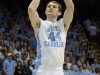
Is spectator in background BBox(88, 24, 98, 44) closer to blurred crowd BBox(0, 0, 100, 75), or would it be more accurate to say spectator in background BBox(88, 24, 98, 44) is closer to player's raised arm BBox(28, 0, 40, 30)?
blurred crowd BBox(0, 0, 100, 75)

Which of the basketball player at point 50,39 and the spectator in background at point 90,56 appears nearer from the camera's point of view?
the basketball player at point 50,39

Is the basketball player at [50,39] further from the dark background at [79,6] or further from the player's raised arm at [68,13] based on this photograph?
the dark background at [79,6]

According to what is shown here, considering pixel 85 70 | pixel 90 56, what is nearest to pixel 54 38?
pixel 85 70

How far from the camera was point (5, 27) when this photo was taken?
12203 millimetres

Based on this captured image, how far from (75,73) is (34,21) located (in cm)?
706

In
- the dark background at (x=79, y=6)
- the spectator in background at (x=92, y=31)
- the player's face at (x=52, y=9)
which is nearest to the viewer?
the player's face at (x=52, y=9)

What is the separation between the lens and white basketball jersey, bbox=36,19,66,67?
383cm

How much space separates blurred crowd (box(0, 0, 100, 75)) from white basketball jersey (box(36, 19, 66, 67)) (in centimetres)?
466

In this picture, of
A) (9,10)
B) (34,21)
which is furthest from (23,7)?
(34,21)

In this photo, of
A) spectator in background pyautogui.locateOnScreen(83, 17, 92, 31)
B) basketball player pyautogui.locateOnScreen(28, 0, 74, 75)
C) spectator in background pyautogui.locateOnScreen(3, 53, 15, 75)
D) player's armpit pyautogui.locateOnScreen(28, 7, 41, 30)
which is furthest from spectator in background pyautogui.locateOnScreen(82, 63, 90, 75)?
player's armpit pyautogui.locateOnScreen(28, 7, 41, 30)

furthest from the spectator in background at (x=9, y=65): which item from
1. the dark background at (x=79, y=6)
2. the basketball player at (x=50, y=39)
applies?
the dark background at (x=79, y=6)

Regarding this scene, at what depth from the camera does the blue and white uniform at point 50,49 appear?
3820mm

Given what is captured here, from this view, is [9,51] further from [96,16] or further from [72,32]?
[96,16]

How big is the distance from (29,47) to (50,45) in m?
7.42
